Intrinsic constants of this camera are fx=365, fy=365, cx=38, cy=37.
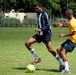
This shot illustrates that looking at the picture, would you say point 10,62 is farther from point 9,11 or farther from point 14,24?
point 9,11

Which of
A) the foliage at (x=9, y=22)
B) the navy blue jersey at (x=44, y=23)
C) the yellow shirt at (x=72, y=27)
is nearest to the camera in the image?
the yellow shirt at (x=72, y=27)

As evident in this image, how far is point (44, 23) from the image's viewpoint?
1170cm

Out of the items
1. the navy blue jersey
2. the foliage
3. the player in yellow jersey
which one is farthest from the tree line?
the player in yellow jersey

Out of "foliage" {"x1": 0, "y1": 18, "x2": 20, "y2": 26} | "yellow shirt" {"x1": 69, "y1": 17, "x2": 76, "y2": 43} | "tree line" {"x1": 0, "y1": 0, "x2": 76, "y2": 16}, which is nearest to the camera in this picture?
"yellow shirt" {"x1": 69, "y1": 17, "x2": 76, "y2": 43}

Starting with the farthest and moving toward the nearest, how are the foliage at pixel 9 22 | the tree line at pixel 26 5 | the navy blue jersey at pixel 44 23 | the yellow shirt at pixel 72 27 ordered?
the tree line at pixel 26 5, the foliage at pixel 9 22, the navy blue jersey at pixel 44 23, the yellow shirt at pixel 72 27

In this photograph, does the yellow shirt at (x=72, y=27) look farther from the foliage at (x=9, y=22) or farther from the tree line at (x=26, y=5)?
the tree line at (x=26, y=5)

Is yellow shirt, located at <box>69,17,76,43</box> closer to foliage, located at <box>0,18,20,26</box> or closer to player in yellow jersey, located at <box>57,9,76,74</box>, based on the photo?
player in yellow jersey, located at <box>57,9,76,74</box>

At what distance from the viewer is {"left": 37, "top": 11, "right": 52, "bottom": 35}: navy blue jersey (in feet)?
38.0

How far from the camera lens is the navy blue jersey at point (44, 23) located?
11.6 m

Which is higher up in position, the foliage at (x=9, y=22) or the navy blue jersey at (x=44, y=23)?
the navy blue jersey at (x=44, y=23)

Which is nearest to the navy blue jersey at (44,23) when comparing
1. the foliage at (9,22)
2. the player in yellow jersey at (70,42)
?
the player in yellow jersey at (70,42)

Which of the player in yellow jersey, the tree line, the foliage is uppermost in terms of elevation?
the player in yellow jersey

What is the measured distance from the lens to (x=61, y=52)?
11039 millimetres

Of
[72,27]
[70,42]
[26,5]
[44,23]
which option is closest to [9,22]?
[26,5]
